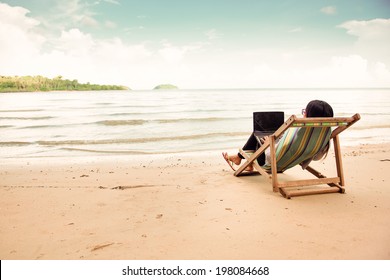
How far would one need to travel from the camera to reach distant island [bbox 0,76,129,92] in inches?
1923

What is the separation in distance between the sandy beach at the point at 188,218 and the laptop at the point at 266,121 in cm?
77

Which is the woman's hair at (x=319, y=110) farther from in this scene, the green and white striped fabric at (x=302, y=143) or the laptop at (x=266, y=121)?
the laptop at (x=266, y=121)

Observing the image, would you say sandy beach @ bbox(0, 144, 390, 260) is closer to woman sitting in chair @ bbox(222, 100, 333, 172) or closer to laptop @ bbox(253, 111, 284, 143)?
woman sitting in chair @ bbox(222, 100, 333, 172)

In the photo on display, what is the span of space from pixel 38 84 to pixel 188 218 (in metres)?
64.1

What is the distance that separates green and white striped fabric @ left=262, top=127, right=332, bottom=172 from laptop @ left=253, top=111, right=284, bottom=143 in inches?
29.7

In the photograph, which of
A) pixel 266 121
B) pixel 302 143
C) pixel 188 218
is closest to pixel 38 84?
pixel 266 121

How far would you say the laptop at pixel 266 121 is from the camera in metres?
4.33

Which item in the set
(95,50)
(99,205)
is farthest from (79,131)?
(95,50)

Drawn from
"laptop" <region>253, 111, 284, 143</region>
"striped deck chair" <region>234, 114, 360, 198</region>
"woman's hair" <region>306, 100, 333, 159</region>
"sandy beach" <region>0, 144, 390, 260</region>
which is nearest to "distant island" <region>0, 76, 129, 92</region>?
"sandy beach" <region>0, 144, 390, 260</region>

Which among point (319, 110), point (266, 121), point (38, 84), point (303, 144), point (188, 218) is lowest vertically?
point (188, 218)

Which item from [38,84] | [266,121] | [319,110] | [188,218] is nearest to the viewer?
[188,218]

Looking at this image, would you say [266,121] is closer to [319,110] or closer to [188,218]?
[319,110]

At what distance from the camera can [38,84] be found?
5728 centimetres
